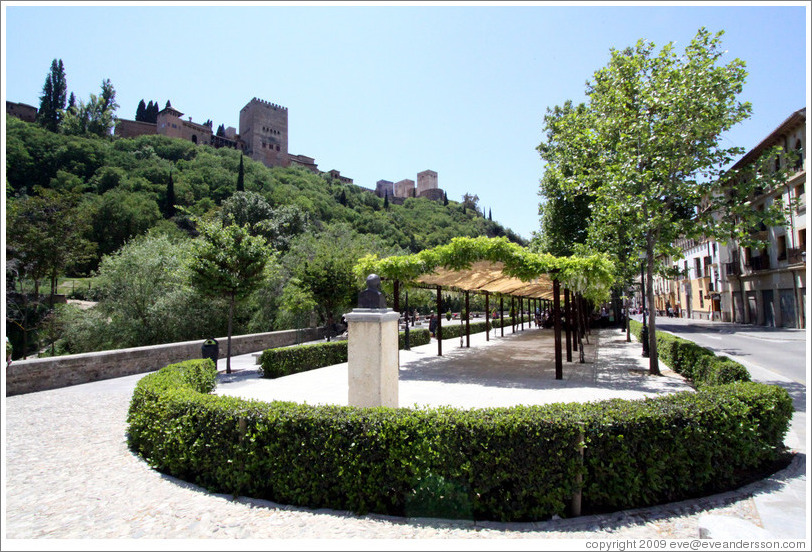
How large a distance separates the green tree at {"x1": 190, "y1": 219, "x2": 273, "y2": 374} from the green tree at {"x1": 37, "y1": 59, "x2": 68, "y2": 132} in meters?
91.0

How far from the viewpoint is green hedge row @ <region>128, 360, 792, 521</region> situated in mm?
4160

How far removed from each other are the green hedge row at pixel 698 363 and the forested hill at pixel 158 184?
108 ft

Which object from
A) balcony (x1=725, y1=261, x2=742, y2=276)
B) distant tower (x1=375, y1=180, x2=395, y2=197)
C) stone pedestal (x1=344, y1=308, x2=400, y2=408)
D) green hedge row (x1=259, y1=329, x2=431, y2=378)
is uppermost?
distant tower (x1=375, y1=180, x2=395, y2=197)

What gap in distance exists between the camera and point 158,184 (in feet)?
224

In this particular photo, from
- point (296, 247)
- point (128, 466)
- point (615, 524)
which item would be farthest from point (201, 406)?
point (296, 247)

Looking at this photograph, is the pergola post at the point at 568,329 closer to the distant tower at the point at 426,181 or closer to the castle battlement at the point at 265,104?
the castle battlement at the point at 265,104

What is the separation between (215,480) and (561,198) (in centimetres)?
2348

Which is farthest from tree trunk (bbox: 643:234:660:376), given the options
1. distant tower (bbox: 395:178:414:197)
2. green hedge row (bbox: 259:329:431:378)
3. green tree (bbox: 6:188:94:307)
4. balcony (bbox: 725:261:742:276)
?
distant tower (bbox: 395:178:414:197)

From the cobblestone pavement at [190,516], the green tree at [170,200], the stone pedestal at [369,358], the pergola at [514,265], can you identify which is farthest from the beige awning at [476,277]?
the green tree at [170,200]

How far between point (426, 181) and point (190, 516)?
5796 inches

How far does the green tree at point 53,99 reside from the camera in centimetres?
7900

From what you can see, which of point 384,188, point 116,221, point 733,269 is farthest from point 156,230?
point 384,188

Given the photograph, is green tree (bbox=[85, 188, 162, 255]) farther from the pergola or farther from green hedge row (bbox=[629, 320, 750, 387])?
green hedge row (bbox=[629, 320, 750, 387])

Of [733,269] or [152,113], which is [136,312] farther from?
[152,113]
